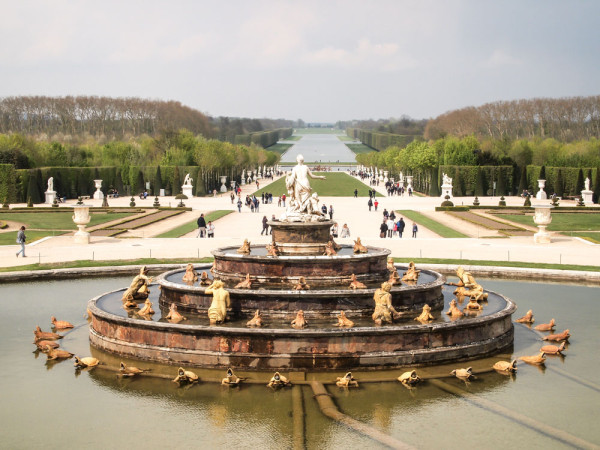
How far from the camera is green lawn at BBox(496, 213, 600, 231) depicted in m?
48.5

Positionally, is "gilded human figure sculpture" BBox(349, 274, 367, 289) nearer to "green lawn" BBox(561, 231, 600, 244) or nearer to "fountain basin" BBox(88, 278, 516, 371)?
"fountain basin" BBox(88, 278, 516, 371)

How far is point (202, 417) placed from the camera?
14.8m

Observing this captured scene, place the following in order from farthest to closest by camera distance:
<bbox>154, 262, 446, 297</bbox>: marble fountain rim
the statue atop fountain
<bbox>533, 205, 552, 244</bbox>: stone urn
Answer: <bbox>533, 205, 552, 244</bbox>: stone urn → the statue atop fountain → <bbox>154, 262, 446, 297</bbox>: marble fountain rim

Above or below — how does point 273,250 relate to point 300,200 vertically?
below

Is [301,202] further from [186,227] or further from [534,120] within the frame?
[534,120]

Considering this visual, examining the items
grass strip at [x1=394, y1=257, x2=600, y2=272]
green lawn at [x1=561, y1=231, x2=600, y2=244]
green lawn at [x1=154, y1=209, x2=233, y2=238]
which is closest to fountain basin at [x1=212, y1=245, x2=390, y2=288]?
grass strip at [x1=394, y1=257, x2=600, y2=272]

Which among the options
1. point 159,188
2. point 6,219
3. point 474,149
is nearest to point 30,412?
point 6,219

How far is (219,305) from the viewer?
1898 centimetres

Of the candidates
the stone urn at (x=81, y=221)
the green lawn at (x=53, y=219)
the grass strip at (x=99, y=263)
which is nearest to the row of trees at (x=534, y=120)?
the green lawn at (x=53, y=219)

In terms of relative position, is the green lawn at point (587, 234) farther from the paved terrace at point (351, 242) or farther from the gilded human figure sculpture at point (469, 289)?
the gilded human figure sculpture at point (469, 289)

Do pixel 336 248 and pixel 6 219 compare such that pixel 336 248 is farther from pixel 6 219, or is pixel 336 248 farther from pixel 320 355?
pixel 6 219

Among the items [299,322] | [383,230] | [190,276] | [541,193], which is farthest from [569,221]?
[299,322]

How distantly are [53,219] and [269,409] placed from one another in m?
43.1

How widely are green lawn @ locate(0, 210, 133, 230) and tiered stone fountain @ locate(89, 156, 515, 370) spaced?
2792 cm
